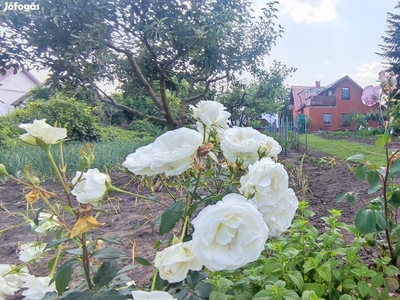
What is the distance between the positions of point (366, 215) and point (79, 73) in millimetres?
3515

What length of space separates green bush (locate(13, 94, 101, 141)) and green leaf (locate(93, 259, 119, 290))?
724cm

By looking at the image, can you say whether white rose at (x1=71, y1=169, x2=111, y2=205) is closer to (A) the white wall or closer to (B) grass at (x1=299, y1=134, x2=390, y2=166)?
(B) grass at (x1=299, y1=134, x2=390, y2=166)

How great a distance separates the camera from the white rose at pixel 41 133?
0.46 m

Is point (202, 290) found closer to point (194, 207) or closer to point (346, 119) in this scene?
point (194, 207)

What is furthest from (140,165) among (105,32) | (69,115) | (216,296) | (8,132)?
(8,132)

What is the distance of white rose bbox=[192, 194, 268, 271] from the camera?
38 centimetres

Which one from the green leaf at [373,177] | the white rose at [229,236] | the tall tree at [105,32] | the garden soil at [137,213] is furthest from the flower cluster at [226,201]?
the tall tree at [105,32]

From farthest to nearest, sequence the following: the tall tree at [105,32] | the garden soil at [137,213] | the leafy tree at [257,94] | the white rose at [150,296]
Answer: the leafy tree at [257,94], the tall tree at [105,32], the garden soil at [137,213], the white rose at [150,296]

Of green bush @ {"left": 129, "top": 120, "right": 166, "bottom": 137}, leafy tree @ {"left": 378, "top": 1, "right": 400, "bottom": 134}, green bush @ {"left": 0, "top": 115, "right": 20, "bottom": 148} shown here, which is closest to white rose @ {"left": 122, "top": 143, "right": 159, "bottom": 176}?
green bush @ {"left": 0, "top": 115, "right": 20, "bottom": 148}

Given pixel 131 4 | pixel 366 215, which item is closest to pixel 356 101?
pixel 131 4

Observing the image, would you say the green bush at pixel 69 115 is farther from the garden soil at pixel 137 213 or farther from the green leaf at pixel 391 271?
the green leaf at pixel 391 271

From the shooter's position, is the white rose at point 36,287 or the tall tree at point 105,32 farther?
the tall tree at point 105,32

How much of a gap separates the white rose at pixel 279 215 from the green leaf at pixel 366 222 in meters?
0.32

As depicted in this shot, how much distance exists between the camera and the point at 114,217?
230 cm
